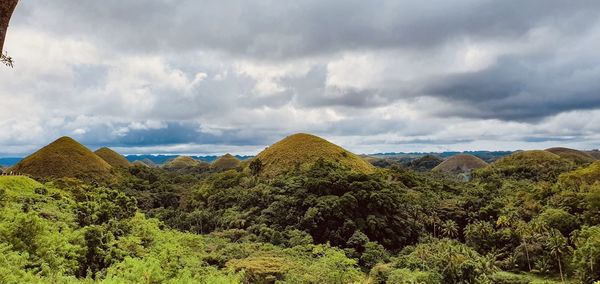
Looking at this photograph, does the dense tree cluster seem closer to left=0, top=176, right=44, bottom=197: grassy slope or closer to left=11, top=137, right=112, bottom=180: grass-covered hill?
left=0, top=176, right=44, bottom=197: grassy slope

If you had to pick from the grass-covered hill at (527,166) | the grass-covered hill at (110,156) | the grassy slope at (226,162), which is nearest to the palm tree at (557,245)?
the grass-covered hill at (527,166)

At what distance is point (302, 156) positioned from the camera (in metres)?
86.2

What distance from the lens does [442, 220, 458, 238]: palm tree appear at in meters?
53.2

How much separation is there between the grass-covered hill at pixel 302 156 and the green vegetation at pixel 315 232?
1080cm

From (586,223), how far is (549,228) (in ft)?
12.6

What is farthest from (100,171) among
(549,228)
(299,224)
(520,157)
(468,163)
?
(468,163)

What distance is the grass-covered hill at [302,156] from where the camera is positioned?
8269cm

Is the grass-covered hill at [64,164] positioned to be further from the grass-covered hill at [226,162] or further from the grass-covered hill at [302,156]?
the grass-covered hill at [226,162]

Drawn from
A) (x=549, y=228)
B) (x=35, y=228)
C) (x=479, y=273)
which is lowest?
(x=479, y=273)

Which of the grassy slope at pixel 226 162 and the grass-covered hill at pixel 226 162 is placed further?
the grass-covered hill at pixel 226 162

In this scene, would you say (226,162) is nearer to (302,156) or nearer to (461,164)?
(302,156)

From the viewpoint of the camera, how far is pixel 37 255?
2019cm

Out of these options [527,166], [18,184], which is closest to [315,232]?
[18,184]

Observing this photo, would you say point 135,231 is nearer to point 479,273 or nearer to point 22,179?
point 22,179
